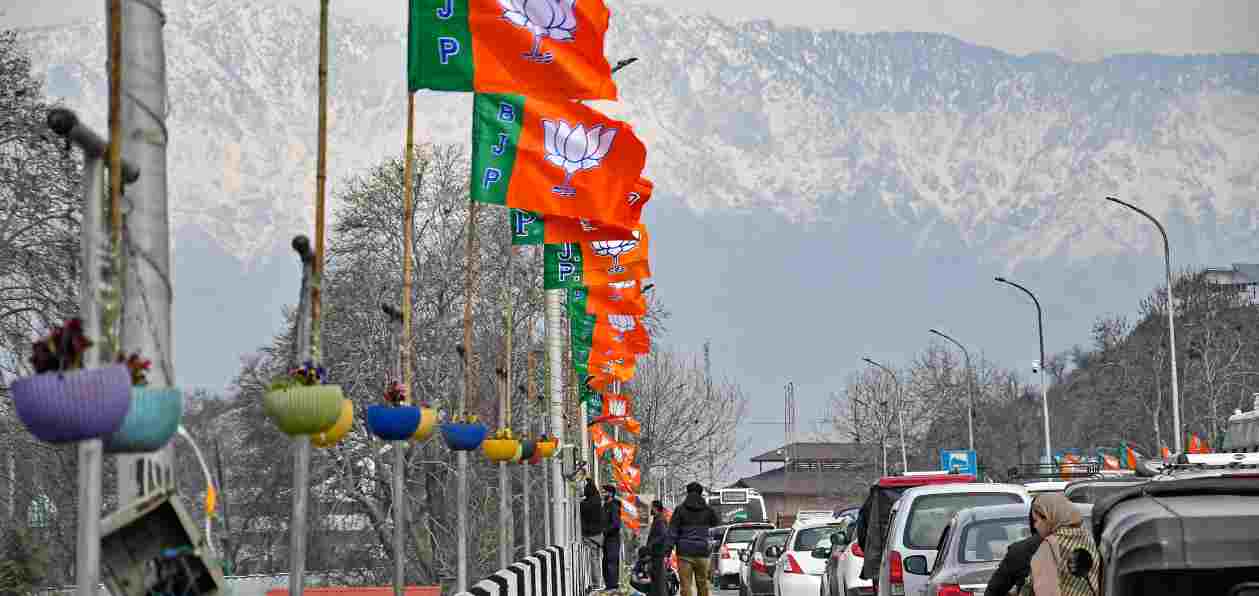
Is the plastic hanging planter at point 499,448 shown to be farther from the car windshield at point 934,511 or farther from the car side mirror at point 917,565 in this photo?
the car side mirror at point 917,565

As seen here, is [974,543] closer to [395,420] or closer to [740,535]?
[395,420]

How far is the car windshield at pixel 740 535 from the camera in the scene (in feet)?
158

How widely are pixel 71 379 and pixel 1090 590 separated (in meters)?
6.93

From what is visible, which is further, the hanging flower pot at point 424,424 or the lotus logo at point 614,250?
the lotus logo at point 614,250

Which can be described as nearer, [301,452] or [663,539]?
[301,452]

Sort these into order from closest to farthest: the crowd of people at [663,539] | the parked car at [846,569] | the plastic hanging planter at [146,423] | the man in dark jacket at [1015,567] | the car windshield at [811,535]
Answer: the plastic hanging planter at [146,423] < the man in dark jacket at [1015,567] < the parked car at [846,569] < the crowd of people at [663,539] < the car windshield at [811,535]

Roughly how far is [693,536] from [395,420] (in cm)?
1533

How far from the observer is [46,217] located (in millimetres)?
29312

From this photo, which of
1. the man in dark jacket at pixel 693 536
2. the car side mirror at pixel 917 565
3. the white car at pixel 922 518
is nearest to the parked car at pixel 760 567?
the man in dark jacket at pixel 693 536

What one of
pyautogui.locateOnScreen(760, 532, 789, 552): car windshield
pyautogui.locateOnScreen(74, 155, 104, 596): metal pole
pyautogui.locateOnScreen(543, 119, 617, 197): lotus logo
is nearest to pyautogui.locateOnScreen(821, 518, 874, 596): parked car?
pyautogui.locateOnScreen(543, 119, 617, 197): lotus logo

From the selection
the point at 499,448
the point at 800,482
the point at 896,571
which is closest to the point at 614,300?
the point at 499,448

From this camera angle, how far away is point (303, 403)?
353 inches

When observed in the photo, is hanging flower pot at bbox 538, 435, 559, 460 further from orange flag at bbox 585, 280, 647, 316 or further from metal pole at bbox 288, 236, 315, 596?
metal pole at bbox 288, 236, 315, 596

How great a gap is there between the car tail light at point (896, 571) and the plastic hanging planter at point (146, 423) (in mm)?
13157
